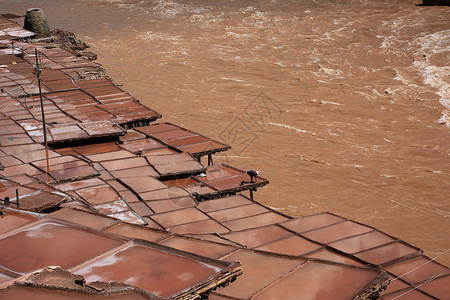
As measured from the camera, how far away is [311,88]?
15.8 metres

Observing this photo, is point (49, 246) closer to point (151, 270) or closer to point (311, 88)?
point (151, 270)

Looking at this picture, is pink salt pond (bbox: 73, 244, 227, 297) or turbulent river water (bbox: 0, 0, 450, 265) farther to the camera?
turbulent river water (bbox: 0, 0, 450, 265)

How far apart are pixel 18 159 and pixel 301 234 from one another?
12.3 ft

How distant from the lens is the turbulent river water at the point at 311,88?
9.45 meters

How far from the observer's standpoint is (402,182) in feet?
32.5

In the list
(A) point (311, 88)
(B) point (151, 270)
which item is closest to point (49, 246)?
(B) point (151, 270)

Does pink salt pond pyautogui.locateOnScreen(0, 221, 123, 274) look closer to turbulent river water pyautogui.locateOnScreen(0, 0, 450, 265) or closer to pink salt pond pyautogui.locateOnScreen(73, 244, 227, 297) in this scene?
pink salt pond pyautogui.locateOnScreen(73, 244, 227, 297)

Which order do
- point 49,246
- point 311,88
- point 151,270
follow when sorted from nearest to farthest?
point 151,270
point 49,246
point 311,88

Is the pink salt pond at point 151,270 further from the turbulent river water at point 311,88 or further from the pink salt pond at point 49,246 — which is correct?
the turbulent river water at point 311,88

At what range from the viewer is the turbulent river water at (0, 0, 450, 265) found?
9.45m

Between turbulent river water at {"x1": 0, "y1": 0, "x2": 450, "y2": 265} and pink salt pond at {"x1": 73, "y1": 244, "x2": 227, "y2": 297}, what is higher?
pink salt pond at {"x1": 73, "y1": 244, "x2": 227, "y2": 297}

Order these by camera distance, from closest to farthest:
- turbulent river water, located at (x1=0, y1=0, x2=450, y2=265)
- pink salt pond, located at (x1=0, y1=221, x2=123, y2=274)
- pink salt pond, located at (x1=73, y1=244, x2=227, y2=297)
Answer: pink salt pond, located at (x1=73, y1=244, x2=227, y2=297) → pink salt pond, located at (x1=0, y1=221, x2=123, y2=274) → turbulent river water, located at (x1=0, y1=0, x2=450, y2=265)

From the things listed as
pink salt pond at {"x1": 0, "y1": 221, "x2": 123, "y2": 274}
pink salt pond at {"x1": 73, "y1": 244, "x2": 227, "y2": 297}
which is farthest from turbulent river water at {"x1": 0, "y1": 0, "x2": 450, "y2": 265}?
pink salt pond at {"x1": 0, "y1": 221, "x2": 123, "y2": 274}

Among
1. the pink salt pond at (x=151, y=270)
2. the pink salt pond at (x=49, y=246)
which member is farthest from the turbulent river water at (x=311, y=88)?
the pink salt pond at (x=49, y=246)
